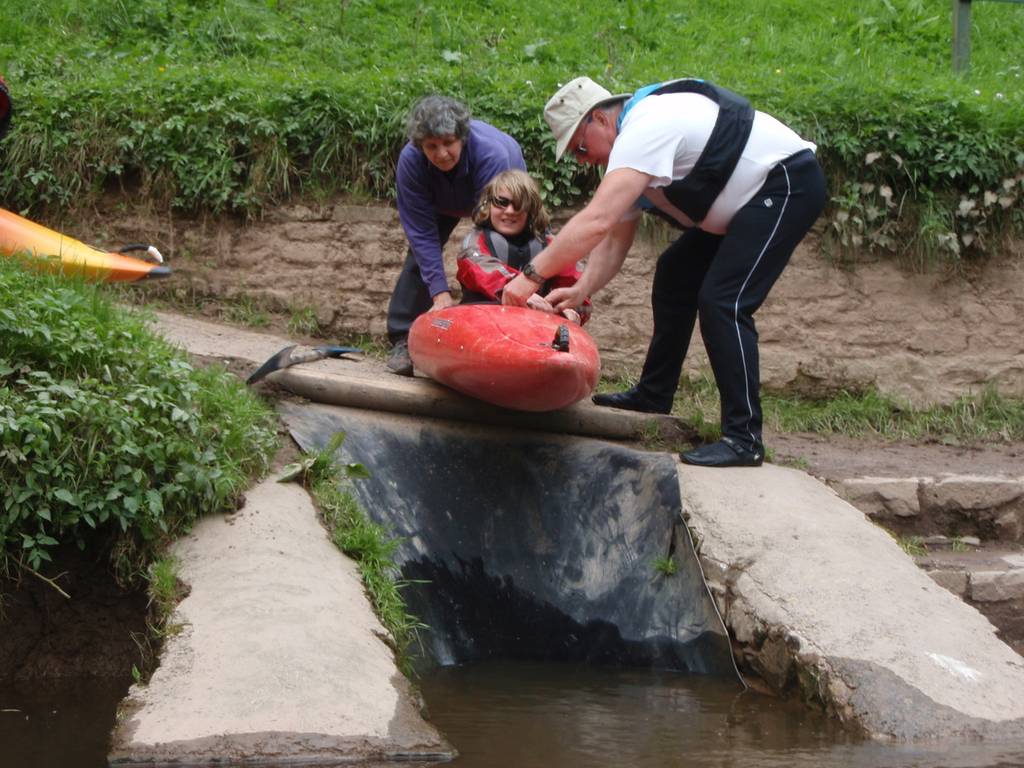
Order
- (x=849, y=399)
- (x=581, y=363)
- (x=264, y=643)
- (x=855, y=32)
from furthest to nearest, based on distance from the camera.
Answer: (x=855, y=32), (x=849, y=399), (x=581, y=363), (x=264, y=643)

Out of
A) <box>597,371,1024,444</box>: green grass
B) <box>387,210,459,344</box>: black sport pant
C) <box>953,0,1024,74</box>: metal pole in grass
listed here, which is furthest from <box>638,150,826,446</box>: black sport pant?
<box>953,0,1024,74</box>: metal pole in grass

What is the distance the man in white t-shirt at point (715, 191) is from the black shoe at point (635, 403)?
0.56 meters

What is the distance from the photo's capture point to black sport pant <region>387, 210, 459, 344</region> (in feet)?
19.1

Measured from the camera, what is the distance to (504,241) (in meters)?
5.23

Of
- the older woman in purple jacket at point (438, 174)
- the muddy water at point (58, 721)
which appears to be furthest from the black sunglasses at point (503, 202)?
the muddy water at point (58, 721)

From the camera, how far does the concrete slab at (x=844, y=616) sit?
3.58m

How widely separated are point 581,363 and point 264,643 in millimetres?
1697

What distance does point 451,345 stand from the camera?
4.86 m

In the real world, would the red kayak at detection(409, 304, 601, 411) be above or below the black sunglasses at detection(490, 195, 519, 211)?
below

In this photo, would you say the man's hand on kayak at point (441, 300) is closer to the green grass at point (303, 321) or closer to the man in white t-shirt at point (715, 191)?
the man in white t-shirt at point (715, 191)

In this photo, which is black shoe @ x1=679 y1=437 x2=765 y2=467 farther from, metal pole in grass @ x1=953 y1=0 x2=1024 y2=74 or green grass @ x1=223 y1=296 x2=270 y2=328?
metal pole in grass @ x1=953 y1=0 x2=1024 y2=74

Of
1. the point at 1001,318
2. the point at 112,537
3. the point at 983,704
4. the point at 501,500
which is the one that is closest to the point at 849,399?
the point at 1001,318

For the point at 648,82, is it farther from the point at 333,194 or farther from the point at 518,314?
the point at 518,314

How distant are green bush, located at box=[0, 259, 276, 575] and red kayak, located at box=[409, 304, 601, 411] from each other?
2.64ft
